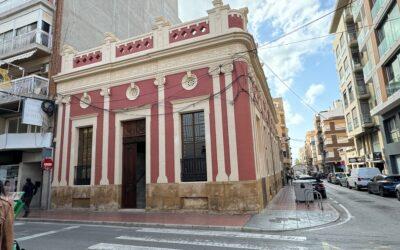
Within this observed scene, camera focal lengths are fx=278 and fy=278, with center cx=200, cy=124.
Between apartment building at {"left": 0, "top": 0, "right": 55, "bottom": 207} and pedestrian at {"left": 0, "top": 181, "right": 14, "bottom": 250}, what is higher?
apartment building at {"left": 0, "top": 0, "right": 55, "bottom": 207}

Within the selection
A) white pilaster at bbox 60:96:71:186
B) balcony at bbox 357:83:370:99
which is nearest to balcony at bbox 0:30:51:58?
white pilaster at bbox 60:96:71:186

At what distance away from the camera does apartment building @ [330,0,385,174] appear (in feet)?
91.5

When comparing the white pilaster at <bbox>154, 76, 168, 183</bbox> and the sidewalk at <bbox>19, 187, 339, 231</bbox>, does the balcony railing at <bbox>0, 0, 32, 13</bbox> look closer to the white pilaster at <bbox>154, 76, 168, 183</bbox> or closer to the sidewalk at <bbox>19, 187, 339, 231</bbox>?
the white pilaster at <bbox>154, 76, 168, 183</bbox>

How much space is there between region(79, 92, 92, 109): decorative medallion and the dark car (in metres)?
18.8

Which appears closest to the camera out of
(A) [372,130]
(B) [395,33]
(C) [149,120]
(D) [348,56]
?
(C) [149,120]

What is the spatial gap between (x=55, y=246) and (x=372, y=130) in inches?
1298

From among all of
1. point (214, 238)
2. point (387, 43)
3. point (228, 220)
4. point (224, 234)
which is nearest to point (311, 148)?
point (387, 43)

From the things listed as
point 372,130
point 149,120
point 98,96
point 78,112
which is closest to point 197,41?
point 149,120

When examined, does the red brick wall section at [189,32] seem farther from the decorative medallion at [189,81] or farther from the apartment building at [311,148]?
the apartment building at [311,148]

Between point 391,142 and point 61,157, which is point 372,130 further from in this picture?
point 61,157

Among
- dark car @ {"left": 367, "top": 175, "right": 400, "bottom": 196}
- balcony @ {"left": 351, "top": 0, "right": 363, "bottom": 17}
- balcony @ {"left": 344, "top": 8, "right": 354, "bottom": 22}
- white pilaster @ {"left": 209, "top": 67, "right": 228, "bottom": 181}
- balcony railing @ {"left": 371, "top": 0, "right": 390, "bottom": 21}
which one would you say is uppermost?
balcony @ {"left": 344, "top": 8, "right": 354, "bottom": 22}

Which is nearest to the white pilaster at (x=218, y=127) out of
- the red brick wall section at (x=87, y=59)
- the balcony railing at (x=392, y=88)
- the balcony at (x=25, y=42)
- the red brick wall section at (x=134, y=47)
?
the red brick wall section at (x=134, y=47)

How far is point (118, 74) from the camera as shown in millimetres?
15219

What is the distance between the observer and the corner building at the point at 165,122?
39.9 ft
